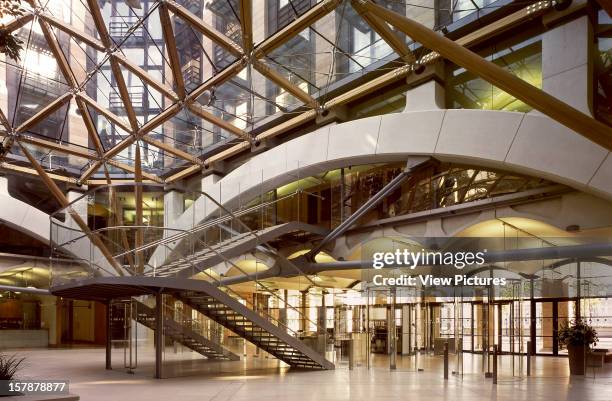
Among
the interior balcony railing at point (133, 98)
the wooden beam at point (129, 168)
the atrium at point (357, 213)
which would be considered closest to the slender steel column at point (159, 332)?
the atrium at point (357, 213)

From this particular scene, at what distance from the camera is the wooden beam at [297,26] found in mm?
23828

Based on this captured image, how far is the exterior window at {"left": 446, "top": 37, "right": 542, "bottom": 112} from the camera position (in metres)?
23.5

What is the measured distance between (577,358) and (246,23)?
17178mm

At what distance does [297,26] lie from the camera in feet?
83.8

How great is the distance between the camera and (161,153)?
4194 cm

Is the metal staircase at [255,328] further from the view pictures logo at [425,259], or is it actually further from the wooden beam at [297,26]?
the wooden beam at [297,26]

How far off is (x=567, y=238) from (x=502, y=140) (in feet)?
13.5

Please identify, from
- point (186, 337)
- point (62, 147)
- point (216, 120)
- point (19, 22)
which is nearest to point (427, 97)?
point (216, 120)

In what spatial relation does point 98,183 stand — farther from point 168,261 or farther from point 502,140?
point 502,140

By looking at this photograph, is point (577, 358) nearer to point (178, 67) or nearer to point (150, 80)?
point (178, 67)

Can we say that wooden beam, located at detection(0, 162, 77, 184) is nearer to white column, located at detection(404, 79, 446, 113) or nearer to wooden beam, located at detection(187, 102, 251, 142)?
wooden beam, located at detection(187, 102, 251, 142)

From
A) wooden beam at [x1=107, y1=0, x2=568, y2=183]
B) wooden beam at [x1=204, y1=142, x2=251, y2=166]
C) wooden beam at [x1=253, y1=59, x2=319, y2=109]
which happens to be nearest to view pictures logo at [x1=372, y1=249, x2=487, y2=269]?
wooden beam at [x1=107, y1=0, x2=568, y2=183]

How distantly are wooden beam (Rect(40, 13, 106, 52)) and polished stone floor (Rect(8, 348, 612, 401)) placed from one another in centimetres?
1524

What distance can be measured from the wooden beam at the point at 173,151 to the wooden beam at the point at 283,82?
1039 cm
